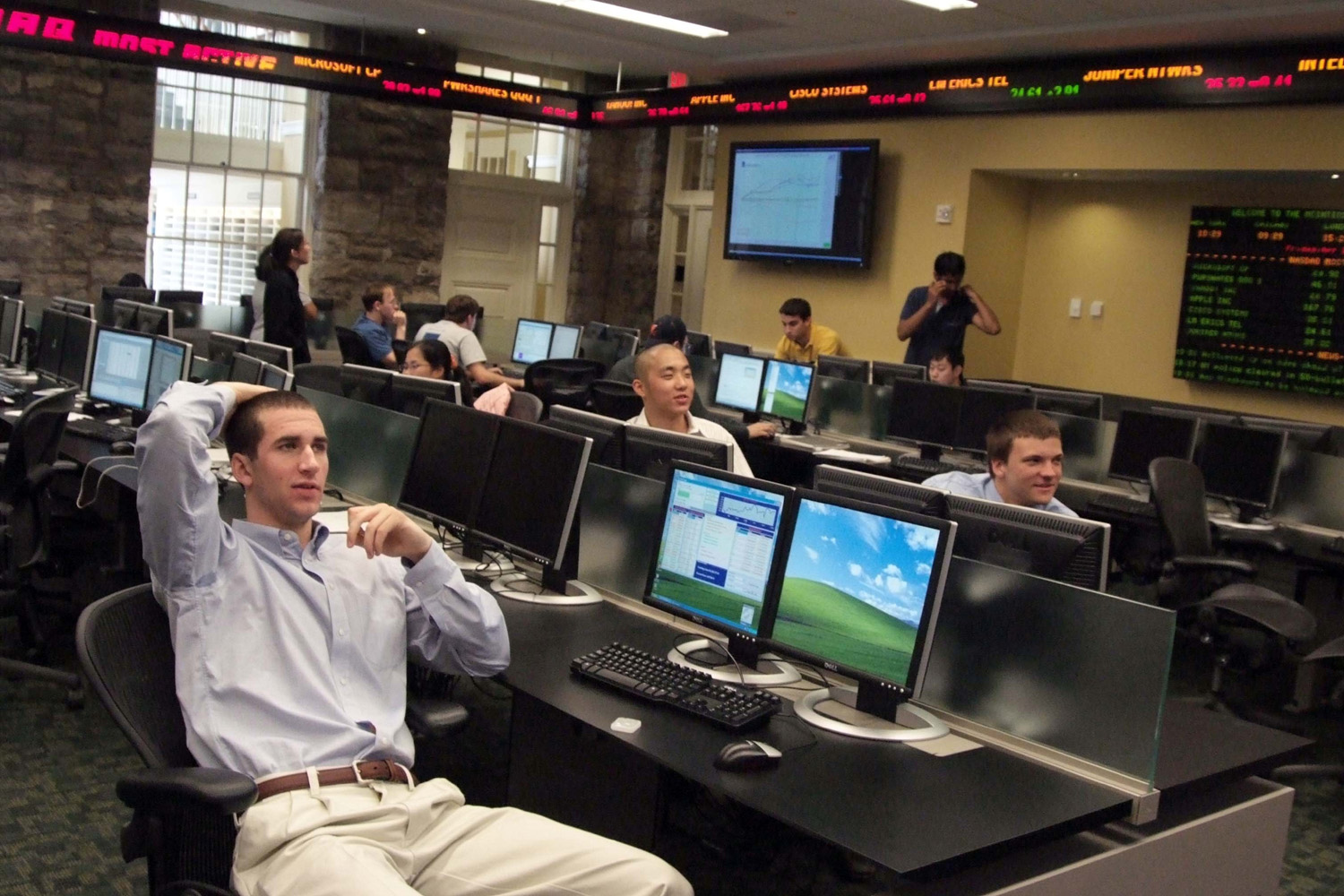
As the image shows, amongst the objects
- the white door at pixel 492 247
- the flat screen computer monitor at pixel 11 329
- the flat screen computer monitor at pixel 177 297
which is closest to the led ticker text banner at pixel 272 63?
the flat screen computer monitor at pixel 177 297

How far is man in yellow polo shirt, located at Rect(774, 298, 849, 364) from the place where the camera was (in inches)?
324

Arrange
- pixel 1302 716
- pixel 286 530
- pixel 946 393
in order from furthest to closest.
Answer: pixel 946 393 → pixel 1302 716 → pixel 286 530

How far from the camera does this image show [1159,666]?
2230 mm

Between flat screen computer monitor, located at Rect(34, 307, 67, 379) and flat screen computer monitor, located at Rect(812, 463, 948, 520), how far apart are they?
15.8 feet

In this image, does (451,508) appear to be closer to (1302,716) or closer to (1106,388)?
(1302,716)

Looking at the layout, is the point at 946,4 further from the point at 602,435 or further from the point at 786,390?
the point at 602,435

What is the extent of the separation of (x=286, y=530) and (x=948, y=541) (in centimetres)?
119

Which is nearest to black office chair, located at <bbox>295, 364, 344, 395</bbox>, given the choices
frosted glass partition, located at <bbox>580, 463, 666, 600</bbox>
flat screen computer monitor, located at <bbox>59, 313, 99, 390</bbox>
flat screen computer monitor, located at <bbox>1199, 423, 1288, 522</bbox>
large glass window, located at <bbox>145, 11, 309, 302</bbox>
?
flat screen computer monitor, located at <bbox>59, 313, 99, 390</bbox>

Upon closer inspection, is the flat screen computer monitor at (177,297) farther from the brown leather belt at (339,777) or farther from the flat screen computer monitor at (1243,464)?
the brown leather belt at (339,777)

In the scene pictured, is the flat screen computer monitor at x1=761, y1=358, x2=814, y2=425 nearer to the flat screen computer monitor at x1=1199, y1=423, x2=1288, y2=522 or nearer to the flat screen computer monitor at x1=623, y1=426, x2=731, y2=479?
the flat screen computer monitor at x1=1199, y1=423, x2=1288, y2=522

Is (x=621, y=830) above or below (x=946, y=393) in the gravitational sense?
below

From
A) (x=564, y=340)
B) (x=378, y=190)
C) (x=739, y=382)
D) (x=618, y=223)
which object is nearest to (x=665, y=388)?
(x=739, y=382)

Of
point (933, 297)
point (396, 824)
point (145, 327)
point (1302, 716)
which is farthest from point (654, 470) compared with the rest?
point (933, 297)

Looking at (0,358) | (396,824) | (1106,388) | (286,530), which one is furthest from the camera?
(1106,388)
